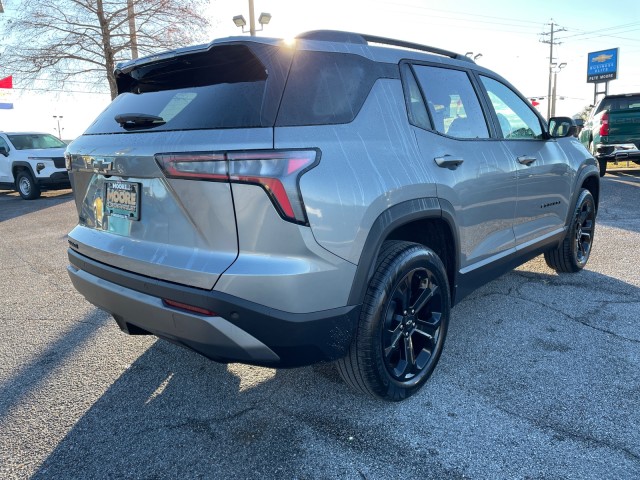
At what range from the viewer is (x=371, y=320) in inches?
87.0

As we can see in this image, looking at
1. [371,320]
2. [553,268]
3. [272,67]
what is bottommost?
[553,268]

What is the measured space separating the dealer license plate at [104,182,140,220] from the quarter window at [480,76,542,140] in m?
2.48

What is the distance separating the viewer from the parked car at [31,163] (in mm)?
12164

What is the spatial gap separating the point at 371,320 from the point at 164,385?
133cm

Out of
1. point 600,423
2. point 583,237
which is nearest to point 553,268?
point 583,237

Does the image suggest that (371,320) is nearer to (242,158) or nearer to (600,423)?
(242,158)

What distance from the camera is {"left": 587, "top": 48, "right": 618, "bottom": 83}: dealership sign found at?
4841 cm

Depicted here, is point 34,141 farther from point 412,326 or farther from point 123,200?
point 412,326

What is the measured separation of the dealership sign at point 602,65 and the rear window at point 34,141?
50.3 m

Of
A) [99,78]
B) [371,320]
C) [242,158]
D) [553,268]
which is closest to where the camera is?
[242,158]

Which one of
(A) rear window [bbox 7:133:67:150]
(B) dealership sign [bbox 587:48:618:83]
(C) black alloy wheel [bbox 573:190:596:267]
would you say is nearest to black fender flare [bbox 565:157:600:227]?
(C) black alloy wheel [bbox 573:190:596:267]

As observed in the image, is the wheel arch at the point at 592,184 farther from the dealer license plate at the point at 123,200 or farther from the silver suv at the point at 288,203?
the dealer license plate at the point at 123,200

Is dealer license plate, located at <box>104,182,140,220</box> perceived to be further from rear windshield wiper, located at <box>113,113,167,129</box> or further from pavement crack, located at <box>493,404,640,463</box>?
pavement crack, located at <box>493,404,640,463</box>

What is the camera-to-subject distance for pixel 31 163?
12.2 m
